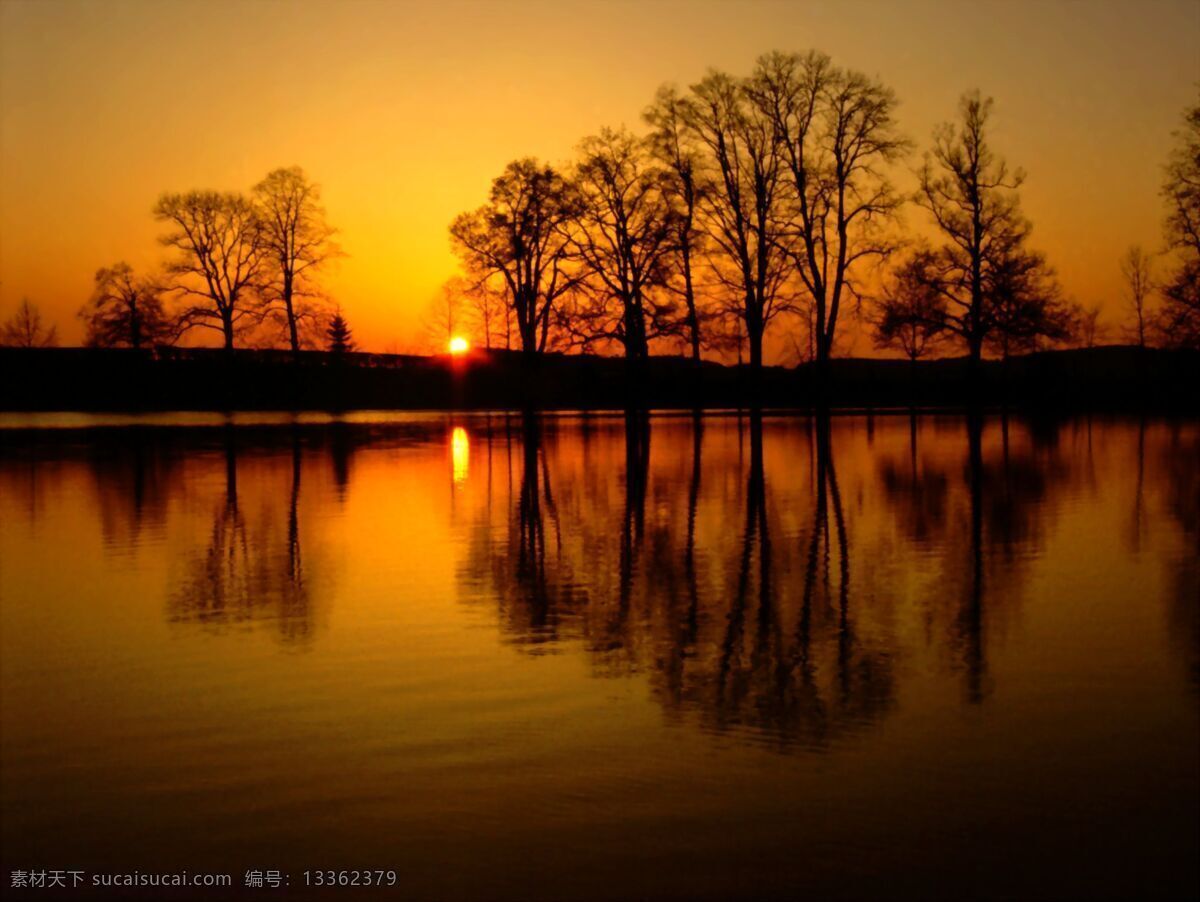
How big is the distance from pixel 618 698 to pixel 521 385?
220 feet

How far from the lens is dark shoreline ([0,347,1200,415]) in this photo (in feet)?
202

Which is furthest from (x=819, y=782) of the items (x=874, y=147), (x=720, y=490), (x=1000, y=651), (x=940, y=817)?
(x=874, y=147)

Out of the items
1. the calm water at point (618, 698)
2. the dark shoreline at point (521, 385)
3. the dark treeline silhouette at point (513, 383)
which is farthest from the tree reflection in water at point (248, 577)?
the dark shoreline at point (521, 385)

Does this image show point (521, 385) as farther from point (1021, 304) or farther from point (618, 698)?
point (618, 698)

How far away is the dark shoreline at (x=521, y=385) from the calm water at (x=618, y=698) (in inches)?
1636

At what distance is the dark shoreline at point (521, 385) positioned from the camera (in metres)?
61.5

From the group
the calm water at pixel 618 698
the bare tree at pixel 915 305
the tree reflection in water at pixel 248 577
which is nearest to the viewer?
the calm water at pixel 618 698

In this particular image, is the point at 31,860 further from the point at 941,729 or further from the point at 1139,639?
the point at 1139,639

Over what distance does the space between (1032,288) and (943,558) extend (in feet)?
147

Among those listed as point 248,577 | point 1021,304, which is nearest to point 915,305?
point 1021,304

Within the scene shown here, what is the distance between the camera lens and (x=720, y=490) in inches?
778

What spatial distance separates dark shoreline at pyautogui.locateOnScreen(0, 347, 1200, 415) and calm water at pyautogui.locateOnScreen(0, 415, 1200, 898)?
41.6 metres

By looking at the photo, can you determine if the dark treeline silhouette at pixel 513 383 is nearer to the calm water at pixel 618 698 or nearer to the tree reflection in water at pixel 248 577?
the tree reflection in water at pixel 248 577

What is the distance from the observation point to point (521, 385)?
73.7m
